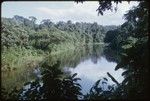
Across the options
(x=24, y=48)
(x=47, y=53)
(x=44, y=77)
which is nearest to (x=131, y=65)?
(x=44, y=77)

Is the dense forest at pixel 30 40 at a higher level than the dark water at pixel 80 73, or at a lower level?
higher

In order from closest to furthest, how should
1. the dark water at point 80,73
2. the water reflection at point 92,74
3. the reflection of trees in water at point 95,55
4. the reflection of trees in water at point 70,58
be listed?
the water reflection at point 92,74
the dark water at point 80,73
the reflection of trees in water at point 70,58
the reflection of trees in water at point 95,55

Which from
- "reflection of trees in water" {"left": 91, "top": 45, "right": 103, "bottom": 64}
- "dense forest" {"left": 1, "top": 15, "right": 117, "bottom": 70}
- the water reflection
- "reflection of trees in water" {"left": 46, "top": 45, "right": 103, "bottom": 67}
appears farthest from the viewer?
"reflection of trees in water" {"left": 91, "top": 45, "right": 103, "bottom": 64}

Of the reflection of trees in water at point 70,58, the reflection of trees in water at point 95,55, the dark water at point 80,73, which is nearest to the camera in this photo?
the dark water at point 80,73

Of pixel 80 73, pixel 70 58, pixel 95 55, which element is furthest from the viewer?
pixel 95 55

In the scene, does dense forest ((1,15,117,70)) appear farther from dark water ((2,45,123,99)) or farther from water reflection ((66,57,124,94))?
water reflection ((66,57,124,94))

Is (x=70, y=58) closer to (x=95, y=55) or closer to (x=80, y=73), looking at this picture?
(x=95, y=55)

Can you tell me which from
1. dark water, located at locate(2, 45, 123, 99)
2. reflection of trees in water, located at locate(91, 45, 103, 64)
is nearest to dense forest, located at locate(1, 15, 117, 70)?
dark water, located at locate(2, 45, 123, 99)

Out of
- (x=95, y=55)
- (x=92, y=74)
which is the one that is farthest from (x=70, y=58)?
(x=92, y=74)

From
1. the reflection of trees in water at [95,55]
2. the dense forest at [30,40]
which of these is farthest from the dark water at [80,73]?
the reflection of trees in water at [95,55]

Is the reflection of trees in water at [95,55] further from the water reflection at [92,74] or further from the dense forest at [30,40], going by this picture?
the water reflection at [92,74]

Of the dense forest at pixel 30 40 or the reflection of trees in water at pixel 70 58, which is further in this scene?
the reflection of trees in water at pixel 70 58

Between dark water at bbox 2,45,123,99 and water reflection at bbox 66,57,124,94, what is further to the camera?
dark water at bbox 2,45,123,99

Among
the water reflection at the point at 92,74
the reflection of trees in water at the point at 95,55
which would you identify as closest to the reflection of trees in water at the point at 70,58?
the reflection of trees in water at the point at 95,55
